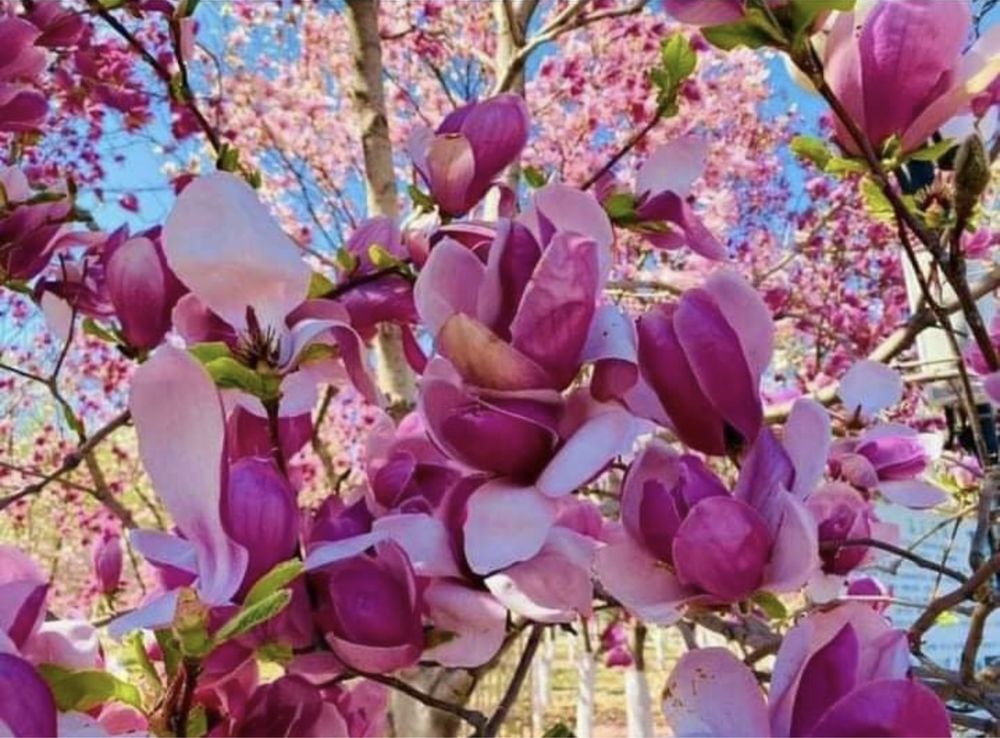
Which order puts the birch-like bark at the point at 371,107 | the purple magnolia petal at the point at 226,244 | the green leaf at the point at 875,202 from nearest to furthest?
the purple magnolia petal at the point at 226,244 < the green leaf at the point at 875,202 < the birch-like bark at the point at 371,107

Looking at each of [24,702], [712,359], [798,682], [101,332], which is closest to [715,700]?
[798,682]

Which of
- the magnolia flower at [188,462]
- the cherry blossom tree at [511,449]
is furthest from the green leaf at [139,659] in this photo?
the magnolia flower at [188,462]

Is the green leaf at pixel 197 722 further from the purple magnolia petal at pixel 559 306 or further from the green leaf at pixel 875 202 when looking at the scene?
the green leaf at pixel 875 202

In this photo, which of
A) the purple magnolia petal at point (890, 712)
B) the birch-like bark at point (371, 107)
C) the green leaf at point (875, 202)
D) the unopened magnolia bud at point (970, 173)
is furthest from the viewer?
the birch-like bark at point (371, 107)

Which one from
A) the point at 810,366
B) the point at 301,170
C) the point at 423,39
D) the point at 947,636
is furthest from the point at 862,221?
the point at 947,636

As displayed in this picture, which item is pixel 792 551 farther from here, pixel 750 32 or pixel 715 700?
pixel 750 32

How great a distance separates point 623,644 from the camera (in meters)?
4.41

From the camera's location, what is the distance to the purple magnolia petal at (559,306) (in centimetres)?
40

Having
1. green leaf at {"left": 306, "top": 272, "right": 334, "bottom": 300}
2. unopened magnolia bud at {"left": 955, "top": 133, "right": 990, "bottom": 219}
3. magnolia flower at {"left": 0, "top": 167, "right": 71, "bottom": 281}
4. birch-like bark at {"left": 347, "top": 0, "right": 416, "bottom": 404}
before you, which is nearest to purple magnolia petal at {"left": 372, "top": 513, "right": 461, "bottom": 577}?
green leaf at {"left": 306, "top": 272, "right": 334, "bottom": 300}

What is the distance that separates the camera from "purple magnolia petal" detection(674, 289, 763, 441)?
422mm

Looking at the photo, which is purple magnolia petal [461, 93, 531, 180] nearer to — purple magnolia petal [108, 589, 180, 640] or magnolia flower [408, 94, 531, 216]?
magnolia flower [408, 94, 531, 216]

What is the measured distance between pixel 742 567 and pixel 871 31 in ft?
0.91

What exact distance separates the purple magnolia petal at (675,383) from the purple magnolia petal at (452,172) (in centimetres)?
26

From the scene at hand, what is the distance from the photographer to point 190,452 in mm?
386
